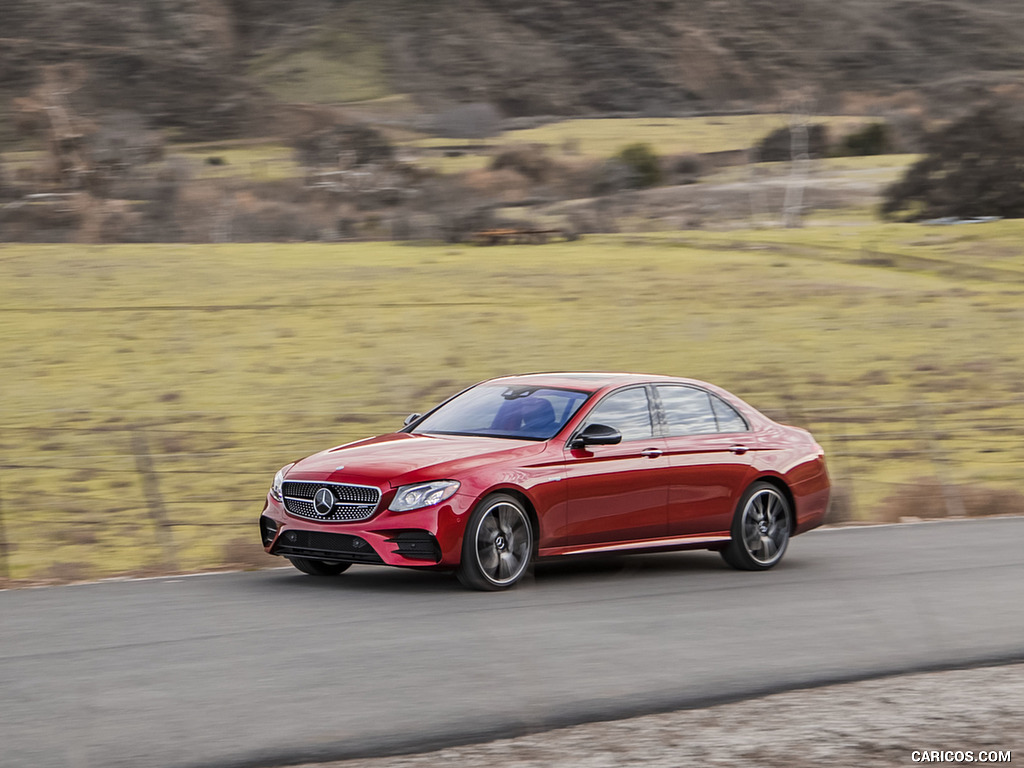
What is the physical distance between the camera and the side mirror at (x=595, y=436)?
10.9 meters

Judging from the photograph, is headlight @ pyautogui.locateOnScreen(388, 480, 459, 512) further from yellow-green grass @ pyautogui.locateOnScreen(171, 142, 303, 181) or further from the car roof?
yellow-green grass @ pyautogui.locateOnScreen(171, 142, 303, 181)

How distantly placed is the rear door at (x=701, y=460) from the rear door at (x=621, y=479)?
117 millimetres

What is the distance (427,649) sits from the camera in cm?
841

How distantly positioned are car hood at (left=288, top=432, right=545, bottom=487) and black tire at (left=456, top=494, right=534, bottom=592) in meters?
0.31

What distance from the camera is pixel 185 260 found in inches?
1857

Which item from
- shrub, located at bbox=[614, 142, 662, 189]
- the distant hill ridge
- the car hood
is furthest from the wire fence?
the distant hill ridge

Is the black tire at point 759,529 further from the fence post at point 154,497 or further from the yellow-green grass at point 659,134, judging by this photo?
the yellow-green grass at point 659,134

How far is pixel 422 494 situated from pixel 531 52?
17296 centimetres

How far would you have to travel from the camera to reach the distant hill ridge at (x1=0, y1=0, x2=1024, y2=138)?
170875mm

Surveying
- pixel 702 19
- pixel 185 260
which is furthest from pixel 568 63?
pixel 185 260

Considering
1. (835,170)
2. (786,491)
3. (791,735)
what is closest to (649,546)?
(786,491)

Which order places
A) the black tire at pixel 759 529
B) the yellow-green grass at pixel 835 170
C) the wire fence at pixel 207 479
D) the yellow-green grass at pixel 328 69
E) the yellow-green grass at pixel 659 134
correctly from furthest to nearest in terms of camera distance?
the yellow-green grass at pixel 328 69 → the yellow-green grass at pixel 659 134 → the yellow-green grass at pixel 835 170 → the wire fence at pixel 207 479 → the black tire at pixel 759 529

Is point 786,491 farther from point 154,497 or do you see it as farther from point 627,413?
point 154,497

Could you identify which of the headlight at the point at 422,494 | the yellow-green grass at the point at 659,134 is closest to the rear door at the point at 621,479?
the headlight at the point at 422,494
